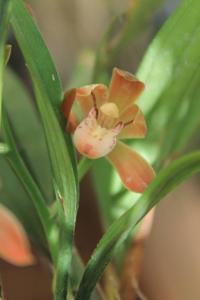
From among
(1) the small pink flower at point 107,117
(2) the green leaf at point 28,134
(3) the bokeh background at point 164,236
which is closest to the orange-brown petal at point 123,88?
(1) the small pink flower at point 107,117

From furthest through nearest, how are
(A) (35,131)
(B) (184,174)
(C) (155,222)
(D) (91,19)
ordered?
1. (D) (91,19)
2. (C) (155,222)
3. (A) (35,131)
4. (B) (184,174)

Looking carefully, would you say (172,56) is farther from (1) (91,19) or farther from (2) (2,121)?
(1) (91,19)

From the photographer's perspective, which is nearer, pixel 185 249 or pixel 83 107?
pixel 83 107

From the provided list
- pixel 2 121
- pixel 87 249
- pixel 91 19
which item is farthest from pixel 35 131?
pixel 91 19

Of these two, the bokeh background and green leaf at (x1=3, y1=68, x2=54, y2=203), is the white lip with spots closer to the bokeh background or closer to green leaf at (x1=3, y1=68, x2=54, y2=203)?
green leaf at (x1=3, y1=68, x2=54, y2=203)

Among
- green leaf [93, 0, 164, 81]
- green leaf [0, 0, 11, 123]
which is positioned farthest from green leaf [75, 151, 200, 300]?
green leaf [93, 0, 164, 81]

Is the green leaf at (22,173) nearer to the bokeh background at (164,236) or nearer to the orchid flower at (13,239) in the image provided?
the orchid flower at (13,239)
